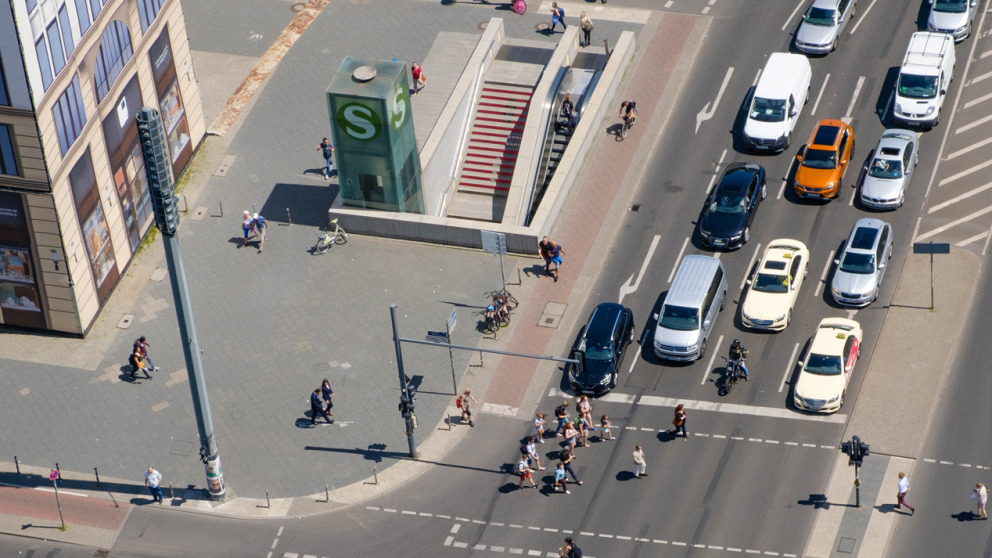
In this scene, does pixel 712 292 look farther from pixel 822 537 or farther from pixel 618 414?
pixel 822 537

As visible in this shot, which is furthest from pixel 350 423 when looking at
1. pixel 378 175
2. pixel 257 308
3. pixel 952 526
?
pixel 952 526

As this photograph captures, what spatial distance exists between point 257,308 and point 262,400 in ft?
18.4

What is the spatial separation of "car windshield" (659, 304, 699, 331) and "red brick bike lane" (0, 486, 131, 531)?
22036 mm

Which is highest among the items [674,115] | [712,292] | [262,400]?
[674,115]

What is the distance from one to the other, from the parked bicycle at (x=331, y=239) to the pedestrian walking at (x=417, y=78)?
11214 mm

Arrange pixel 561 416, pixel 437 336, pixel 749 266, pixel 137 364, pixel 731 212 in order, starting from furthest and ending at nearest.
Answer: pixel 731 212 → pixel 749 266 → pixel 137 364 → pixel 561 416 → pixel 437 336

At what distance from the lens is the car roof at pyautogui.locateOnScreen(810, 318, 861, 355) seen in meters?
61.3

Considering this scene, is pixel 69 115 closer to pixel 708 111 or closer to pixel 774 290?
pixel 774 290

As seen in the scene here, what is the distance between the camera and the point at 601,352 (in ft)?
205

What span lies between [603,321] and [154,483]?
18.4 m

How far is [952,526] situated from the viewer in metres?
56.1

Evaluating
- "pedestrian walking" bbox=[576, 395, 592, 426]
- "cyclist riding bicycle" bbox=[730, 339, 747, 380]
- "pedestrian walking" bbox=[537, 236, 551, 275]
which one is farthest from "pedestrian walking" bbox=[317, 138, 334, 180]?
"cyclist riding bicycle" bbox=[730, 339, 747, 380]

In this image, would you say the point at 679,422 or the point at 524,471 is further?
the point at 679,422

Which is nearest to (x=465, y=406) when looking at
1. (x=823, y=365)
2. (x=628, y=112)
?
(x=823, y=365)
